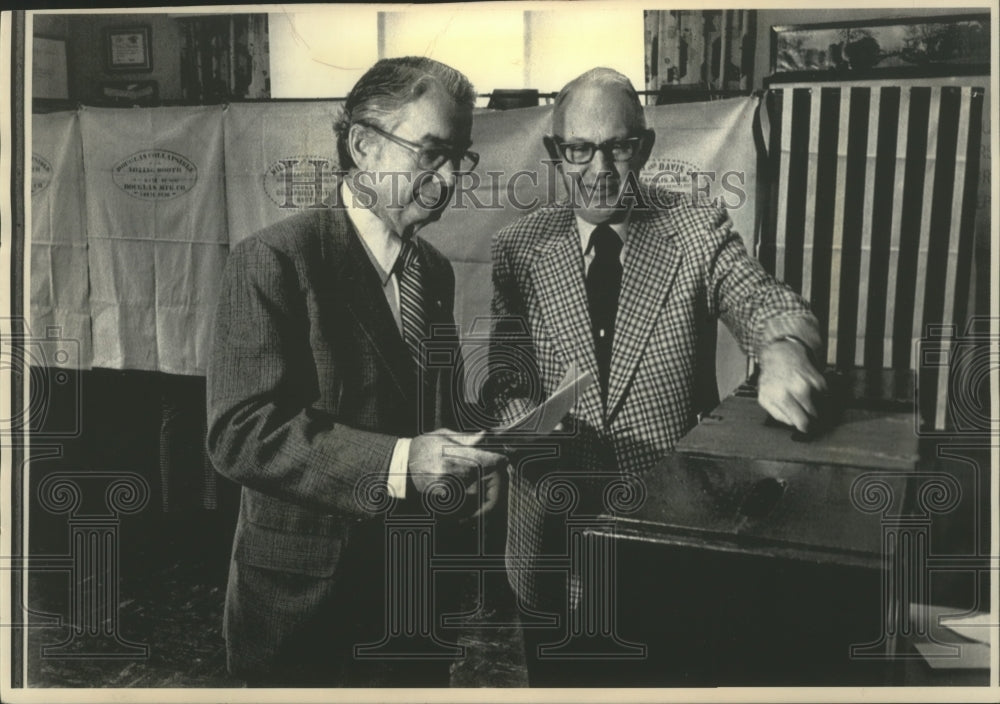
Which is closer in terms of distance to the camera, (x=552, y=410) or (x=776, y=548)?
(x=776, y=548)

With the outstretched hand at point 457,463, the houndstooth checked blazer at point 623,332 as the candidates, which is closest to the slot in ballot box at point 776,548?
the houndstooth checked blazer at point 623,332

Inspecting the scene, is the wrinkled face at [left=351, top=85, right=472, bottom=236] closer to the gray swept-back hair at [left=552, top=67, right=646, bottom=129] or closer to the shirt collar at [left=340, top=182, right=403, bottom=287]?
the shirt collar at [left=340, top=182, right=403, bottom=287]

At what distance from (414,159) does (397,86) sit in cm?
29

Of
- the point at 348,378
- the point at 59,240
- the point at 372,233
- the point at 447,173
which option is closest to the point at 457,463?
the point at 348,378

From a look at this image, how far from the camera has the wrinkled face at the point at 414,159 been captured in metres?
3.84

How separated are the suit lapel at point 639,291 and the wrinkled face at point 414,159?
0.77 meters

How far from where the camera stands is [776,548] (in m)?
2.96

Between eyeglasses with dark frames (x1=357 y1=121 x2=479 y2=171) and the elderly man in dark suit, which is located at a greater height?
eyeglasses with dark frames (x1=357 y1=121 x2=479 y2=171)

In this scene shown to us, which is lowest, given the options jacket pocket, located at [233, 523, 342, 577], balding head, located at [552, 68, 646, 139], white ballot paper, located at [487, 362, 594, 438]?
jacket pocket, located at [233, 523, 342, 577]

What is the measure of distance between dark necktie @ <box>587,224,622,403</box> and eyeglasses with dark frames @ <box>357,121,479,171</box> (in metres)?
0.58

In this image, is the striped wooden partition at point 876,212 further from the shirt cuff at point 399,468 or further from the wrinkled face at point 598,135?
the shirt cuff at point 399,468

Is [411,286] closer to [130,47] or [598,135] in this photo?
[598,135]

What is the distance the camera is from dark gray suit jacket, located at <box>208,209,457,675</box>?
3.81 m

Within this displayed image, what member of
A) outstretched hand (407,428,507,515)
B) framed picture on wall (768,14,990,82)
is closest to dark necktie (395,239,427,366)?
outstretched hand (407,428,507,515)
